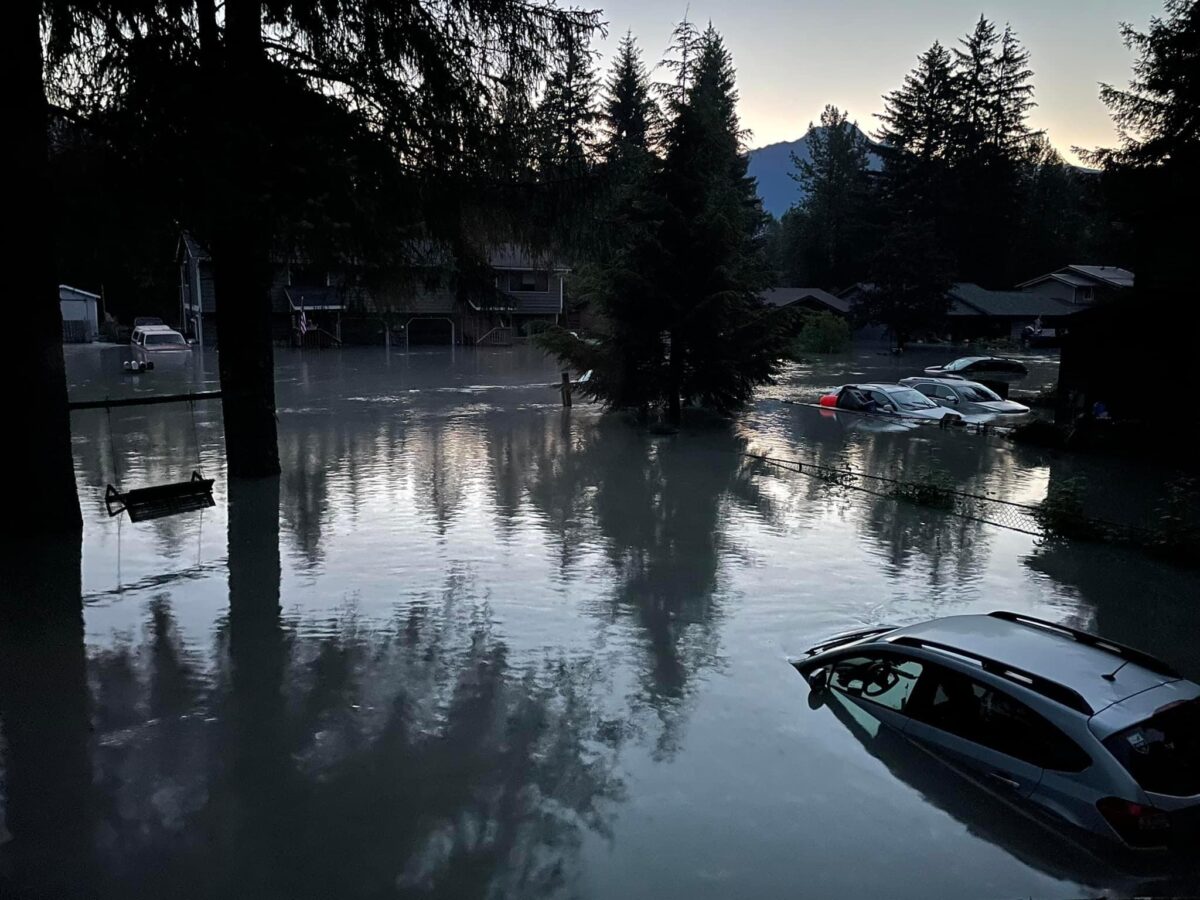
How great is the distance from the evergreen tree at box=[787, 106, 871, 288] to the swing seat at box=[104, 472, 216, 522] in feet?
252

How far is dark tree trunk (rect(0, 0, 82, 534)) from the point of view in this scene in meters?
12.8

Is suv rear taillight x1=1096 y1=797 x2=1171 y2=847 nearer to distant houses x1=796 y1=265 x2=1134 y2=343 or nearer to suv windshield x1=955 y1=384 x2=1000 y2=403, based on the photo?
suv windshield x1=955 y1=384 x2=1000 y2=403

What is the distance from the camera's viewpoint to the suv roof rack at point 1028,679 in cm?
637

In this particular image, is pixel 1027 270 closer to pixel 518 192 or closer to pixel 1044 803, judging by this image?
pixel 518 192

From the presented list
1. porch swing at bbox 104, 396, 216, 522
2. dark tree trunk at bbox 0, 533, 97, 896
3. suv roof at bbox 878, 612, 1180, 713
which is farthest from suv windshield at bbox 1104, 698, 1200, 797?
porch swing at bbox 104, 396, 216, 522

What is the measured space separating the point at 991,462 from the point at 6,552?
69.4 feet

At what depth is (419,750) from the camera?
8.01 m

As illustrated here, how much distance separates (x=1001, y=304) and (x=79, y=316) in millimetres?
70105

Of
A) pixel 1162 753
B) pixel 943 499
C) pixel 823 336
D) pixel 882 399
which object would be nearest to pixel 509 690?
pixel 1162 753

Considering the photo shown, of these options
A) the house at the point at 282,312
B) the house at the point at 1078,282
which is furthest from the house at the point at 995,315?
the house at the point at 282,312

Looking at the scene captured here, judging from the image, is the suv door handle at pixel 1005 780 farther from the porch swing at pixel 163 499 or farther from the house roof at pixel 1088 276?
the house roof at pixel 1088 276

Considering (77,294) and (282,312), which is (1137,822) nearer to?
(282,312)

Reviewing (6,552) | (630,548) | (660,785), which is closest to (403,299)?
(630,548)

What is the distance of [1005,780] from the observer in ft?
22.6
